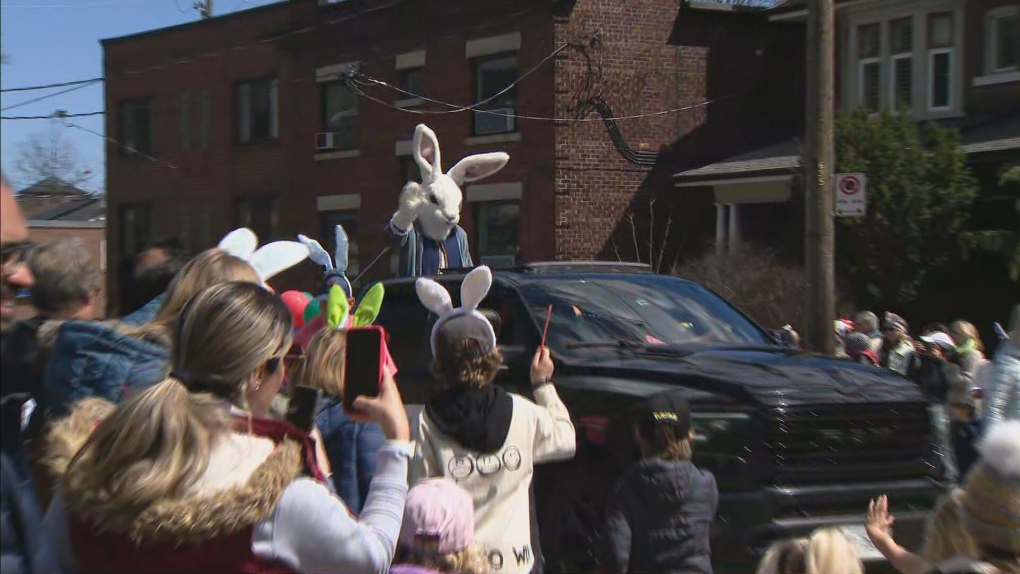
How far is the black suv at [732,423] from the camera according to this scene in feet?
19.7

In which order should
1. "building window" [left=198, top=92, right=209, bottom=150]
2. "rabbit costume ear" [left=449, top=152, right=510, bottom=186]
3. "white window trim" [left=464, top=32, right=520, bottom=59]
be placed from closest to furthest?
"rabbit costume ear" [left=449, top=152, right=510, bottom=186]
"building window" [left=198, top=92, right=209, bottom=150]
"white window trim" [left=464, top=32, right=520, bottom=59]

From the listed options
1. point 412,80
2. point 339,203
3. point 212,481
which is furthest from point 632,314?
point 339,203

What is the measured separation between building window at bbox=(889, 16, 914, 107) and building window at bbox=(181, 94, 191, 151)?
38.4 ft

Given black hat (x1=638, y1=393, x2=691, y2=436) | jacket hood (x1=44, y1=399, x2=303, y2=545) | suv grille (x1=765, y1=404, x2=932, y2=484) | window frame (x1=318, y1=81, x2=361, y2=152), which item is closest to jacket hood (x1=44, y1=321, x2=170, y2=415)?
jacket hood (x1=44, y1=399, x2=303, y2=545)

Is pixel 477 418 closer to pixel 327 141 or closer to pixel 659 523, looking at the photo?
pixel 659 523

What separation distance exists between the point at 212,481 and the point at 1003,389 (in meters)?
6.09

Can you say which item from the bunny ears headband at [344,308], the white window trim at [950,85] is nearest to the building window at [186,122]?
the bunny ears headband at [344,308]

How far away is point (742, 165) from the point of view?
64.5 feet

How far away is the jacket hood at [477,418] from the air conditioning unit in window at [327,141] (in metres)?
19.3

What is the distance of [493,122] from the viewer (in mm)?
21000

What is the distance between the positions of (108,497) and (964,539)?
2.25 m

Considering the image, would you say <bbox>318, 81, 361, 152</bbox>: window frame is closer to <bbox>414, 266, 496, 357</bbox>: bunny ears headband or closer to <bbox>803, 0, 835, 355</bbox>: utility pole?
<bbox>803, 0, 835, 355</bbox>: utility pole

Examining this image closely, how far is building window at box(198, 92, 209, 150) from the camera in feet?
41.1

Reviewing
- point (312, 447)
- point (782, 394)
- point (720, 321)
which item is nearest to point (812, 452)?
point (782, 394)
